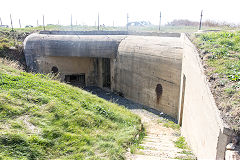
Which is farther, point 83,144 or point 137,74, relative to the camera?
point 137,74

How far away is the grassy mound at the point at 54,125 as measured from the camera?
3705 mm

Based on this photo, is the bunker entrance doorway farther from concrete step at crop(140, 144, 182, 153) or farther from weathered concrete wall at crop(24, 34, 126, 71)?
concrete step at crop(140, 144, 182, 153)

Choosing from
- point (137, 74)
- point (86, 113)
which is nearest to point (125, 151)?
point (86, 113)

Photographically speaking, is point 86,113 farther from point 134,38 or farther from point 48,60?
point 48,60

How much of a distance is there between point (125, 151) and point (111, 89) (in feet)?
27.9

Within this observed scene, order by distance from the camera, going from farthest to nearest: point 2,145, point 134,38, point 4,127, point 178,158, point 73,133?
point 134,38, point 73,133, point 178,158, point 4,127, point 2,145

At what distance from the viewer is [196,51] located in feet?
19.1

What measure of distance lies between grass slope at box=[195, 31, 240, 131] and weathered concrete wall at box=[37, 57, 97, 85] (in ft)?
28.2

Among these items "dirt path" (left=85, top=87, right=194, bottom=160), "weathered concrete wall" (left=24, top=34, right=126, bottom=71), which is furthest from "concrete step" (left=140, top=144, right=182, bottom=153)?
"weathered concrete wall" (left=24, top=34, right=126, bottom=71)

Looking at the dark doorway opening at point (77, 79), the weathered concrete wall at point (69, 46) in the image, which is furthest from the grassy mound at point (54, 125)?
the dark doorway opening at point (77, 79)

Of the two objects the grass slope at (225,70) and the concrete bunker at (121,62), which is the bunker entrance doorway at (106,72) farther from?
the grass slope at (225,70)

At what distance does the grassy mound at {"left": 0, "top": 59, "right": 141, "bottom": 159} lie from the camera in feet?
12.2

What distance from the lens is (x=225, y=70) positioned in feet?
14.7

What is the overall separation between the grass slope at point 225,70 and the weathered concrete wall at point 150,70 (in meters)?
2.00
